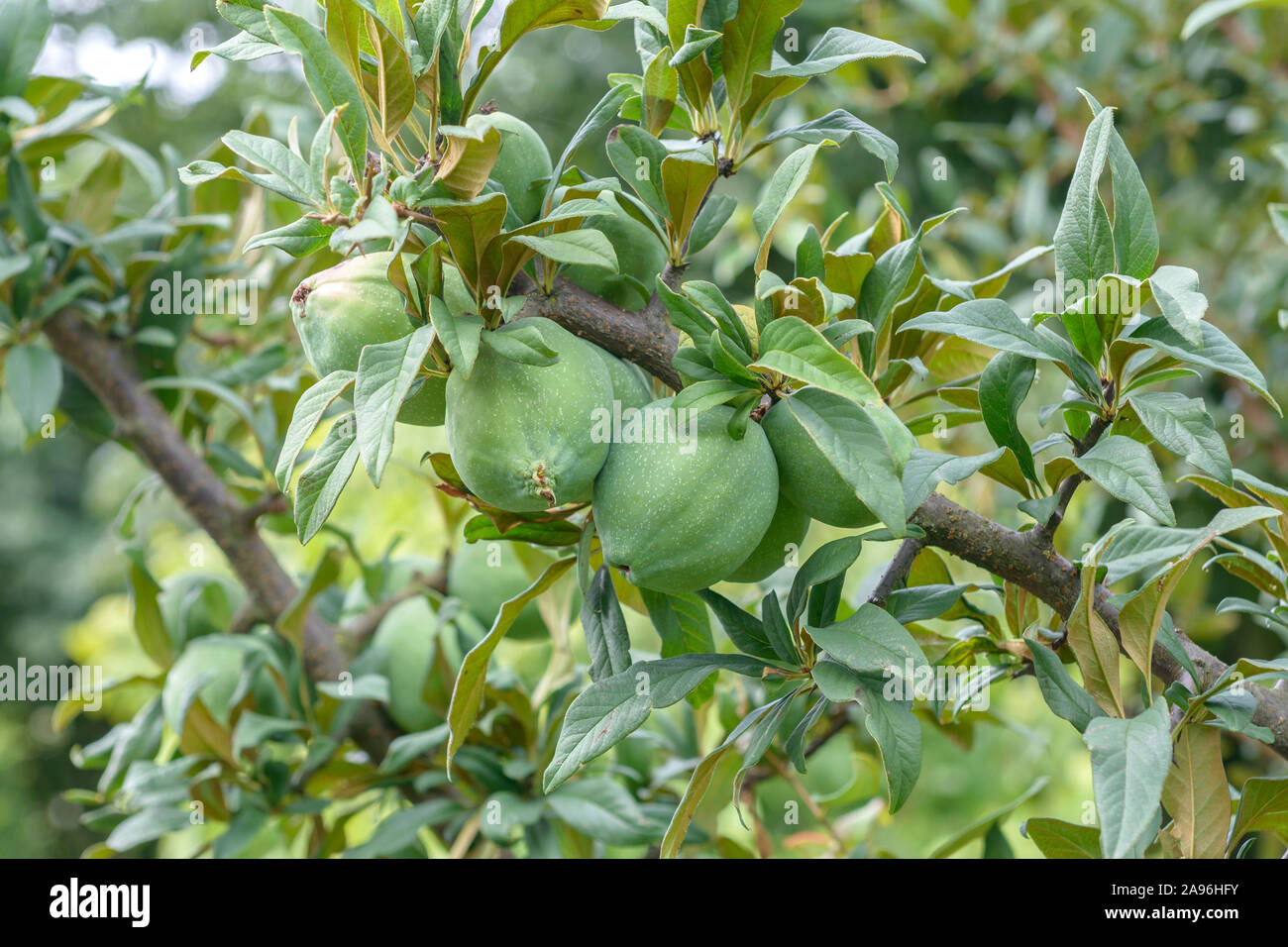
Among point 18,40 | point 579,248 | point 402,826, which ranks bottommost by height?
point 402,826

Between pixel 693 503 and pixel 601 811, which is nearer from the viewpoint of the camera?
pixel 693 503

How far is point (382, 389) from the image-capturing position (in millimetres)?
374

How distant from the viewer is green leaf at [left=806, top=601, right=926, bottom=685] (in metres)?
0.41

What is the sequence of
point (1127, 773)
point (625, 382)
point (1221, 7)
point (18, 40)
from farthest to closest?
point (18, 40) → point (1221, 7) → point (625, 382) → point (1127, 773)

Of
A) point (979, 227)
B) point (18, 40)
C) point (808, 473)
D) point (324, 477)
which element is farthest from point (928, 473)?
point (979, 227)

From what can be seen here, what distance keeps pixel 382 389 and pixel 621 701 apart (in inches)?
7.1

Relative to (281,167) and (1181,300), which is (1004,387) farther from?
(281,167)

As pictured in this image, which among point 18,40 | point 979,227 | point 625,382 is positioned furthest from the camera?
point 979,227

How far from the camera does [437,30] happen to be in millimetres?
415

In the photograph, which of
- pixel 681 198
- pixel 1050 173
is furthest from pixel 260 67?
pixel 681 198

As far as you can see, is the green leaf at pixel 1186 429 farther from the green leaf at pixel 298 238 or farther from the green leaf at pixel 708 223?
the green leaf at pixel 298 238

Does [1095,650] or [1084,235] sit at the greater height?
[1084,235]

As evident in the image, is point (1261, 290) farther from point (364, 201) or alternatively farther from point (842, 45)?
point (364, 201)
